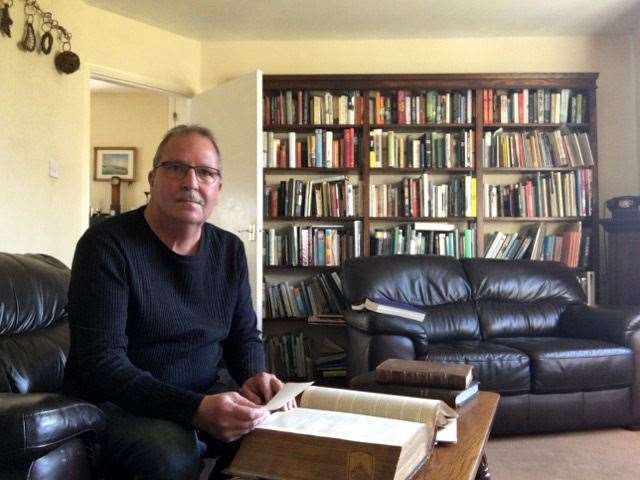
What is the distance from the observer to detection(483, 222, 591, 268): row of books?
4117 millimetres

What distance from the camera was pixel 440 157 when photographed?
4219mm

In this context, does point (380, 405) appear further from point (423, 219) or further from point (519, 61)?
point (519, 61)

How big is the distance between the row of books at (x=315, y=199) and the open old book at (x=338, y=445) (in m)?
3.13

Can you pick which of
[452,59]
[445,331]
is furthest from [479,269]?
[452,59]

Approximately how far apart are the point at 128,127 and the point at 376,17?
3.29 metres

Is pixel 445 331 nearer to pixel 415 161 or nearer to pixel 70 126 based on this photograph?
pixel 415 161

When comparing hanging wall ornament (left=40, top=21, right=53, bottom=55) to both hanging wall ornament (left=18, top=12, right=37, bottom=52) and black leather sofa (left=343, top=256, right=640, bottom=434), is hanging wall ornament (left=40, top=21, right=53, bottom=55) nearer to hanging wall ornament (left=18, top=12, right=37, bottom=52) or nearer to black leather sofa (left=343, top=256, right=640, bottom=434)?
hanging wall ornament (left=18, top=12, right=37, bottom=52)

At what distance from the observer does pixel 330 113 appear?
168 inches

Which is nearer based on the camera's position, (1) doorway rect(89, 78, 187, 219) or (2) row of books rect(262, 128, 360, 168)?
(2) row of books rect(262, 128, 360, 168)

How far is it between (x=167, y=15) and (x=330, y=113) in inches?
51.6

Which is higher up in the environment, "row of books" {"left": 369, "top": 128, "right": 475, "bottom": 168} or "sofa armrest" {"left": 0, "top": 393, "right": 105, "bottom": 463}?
"row of books" {"left": 369, "top": 128, "right": 475, "bottom": 168}

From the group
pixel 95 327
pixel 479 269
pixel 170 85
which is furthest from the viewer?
pixel 170 85

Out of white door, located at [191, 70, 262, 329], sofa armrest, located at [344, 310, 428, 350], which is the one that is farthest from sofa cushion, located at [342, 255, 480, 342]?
white door, located at [191, 70, 262, 329]

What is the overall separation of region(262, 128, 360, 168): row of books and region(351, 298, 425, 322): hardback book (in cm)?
157
